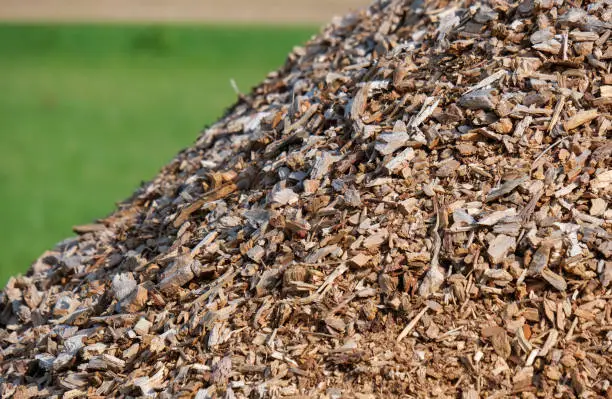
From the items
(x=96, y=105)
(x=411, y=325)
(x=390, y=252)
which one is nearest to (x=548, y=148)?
(x=390, y=252)

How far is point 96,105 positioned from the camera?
1667 centimetres

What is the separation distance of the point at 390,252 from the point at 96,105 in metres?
14.5

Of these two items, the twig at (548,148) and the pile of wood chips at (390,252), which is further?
the twig at (548,148)

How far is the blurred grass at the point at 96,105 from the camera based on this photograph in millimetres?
10805

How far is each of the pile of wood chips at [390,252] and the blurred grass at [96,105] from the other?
326 cm

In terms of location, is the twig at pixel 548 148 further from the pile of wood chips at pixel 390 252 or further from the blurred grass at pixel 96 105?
the blurred grass at pixel 96 105

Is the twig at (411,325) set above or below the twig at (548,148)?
below

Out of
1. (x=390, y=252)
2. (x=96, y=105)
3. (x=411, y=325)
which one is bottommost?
(x=96, y=105)

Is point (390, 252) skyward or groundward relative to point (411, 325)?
skyward

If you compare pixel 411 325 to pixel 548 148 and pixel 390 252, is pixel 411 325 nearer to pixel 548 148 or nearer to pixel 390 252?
pixel 390 252

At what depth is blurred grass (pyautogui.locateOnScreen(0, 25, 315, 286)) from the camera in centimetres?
1080

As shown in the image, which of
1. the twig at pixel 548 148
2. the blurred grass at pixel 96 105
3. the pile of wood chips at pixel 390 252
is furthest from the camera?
the blurred grass at pixel 96 105

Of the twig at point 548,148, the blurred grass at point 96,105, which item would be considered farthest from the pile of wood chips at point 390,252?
the blurred grass at point 96,105

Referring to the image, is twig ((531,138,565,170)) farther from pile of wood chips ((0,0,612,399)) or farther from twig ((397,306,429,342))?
twig ((397,306,429,342))
